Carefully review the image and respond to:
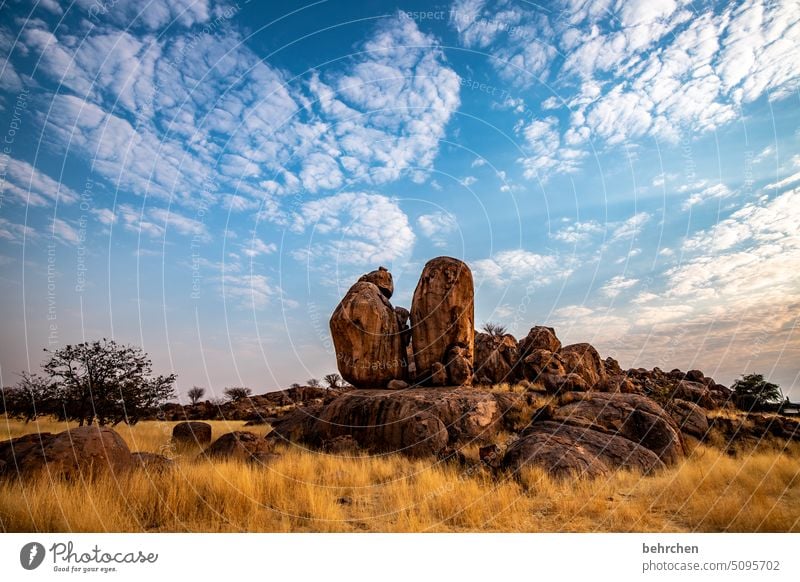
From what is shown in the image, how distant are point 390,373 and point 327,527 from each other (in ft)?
44.4

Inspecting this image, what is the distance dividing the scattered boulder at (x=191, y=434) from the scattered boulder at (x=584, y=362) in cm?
1954

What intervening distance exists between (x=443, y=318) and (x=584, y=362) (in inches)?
365

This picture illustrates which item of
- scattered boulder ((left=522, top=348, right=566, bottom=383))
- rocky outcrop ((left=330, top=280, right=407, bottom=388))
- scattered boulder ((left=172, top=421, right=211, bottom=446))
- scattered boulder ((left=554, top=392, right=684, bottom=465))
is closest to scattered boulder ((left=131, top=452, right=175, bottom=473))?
scattered boulder ((left=172, top=421, right=211, bottom=446))

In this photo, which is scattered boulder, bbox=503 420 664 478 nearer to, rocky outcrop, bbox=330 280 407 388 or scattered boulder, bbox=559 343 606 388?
rocky outcrop, bbox=330 280 407 388

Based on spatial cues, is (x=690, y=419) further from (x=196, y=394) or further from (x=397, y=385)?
(x=196, y=394)

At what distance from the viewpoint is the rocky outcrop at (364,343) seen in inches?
810

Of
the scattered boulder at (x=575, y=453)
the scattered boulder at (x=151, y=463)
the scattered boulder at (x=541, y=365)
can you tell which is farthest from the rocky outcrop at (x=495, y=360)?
the scattered boulder at (x=151, y=463)

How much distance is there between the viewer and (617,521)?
8.08 meters

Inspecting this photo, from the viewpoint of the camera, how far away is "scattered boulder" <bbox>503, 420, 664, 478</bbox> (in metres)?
10.8

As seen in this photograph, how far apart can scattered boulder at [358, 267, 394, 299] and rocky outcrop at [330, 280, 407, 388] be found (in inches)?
114

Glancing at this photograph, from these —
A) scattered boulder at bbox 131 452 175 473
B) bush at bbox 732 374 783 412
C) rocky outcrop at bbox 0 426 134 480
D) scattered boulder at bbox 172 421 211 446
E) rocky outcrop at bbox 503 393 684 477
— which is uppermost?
rocky outcrop at bbox 0 426 134 480

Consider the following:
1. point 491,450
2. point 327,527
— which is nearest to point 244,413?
point 491,450

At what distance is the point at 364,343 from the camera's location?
20688 millimetres
